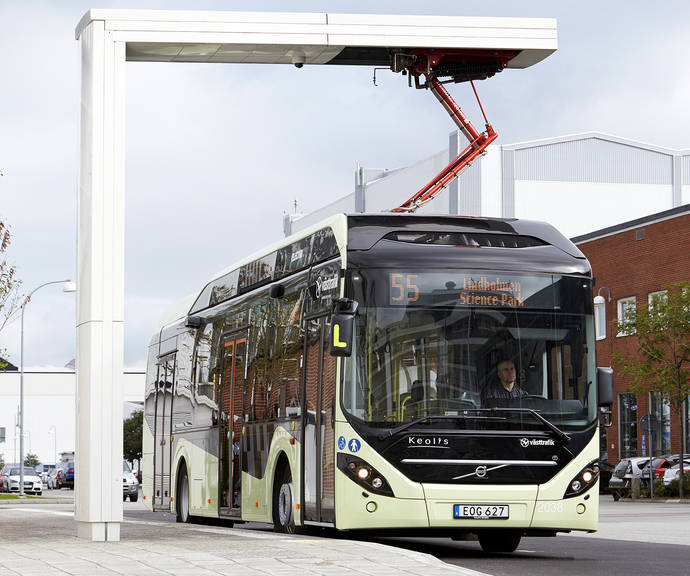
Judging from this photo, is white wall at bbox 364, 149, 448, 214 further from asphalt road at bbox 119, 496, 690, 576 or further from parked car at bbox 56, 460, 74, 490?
asphalt road at bbox 119, 496, 690, 576

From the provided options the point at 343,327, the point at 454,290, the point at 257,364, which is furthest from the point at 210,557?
the point at 257,364

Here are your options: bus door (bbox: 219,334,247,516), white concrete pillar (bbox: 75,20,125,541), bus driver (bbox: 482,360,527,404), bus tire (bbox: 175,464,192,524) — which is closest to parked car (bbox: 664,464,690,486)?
bus tire (bbox: 175,464,192,524)

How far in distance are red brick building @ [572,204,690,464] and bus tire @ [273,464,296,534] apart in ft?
119

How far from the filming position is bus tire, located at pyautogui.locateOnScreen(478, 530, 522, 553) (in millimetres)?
15336

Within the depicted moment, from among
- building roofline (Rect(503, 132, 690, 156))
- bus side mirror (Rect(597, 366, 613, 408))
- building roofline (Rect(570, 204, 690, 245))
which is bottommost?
bus side mirror (Rect(597, 366, 613, 408))

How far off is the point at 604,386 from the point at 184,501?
30.4ft

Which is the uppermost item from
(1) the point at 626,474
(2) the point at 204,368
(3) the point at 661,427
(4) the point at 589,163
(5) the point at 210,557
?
(4) the point at 589,163

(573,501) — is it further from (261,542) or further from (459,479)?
(261,542)

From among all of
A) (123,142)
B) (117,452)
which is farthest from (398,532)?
(123,142)

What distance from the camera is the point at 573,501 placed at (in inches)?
566

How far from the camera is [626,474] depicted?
44625mm

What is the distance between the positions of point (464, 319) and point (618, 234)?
4480 centimetres

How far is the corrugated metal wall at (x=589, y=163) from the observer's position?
67.8m

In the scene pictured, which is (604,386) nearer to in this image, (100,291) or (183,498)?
(100,291)
